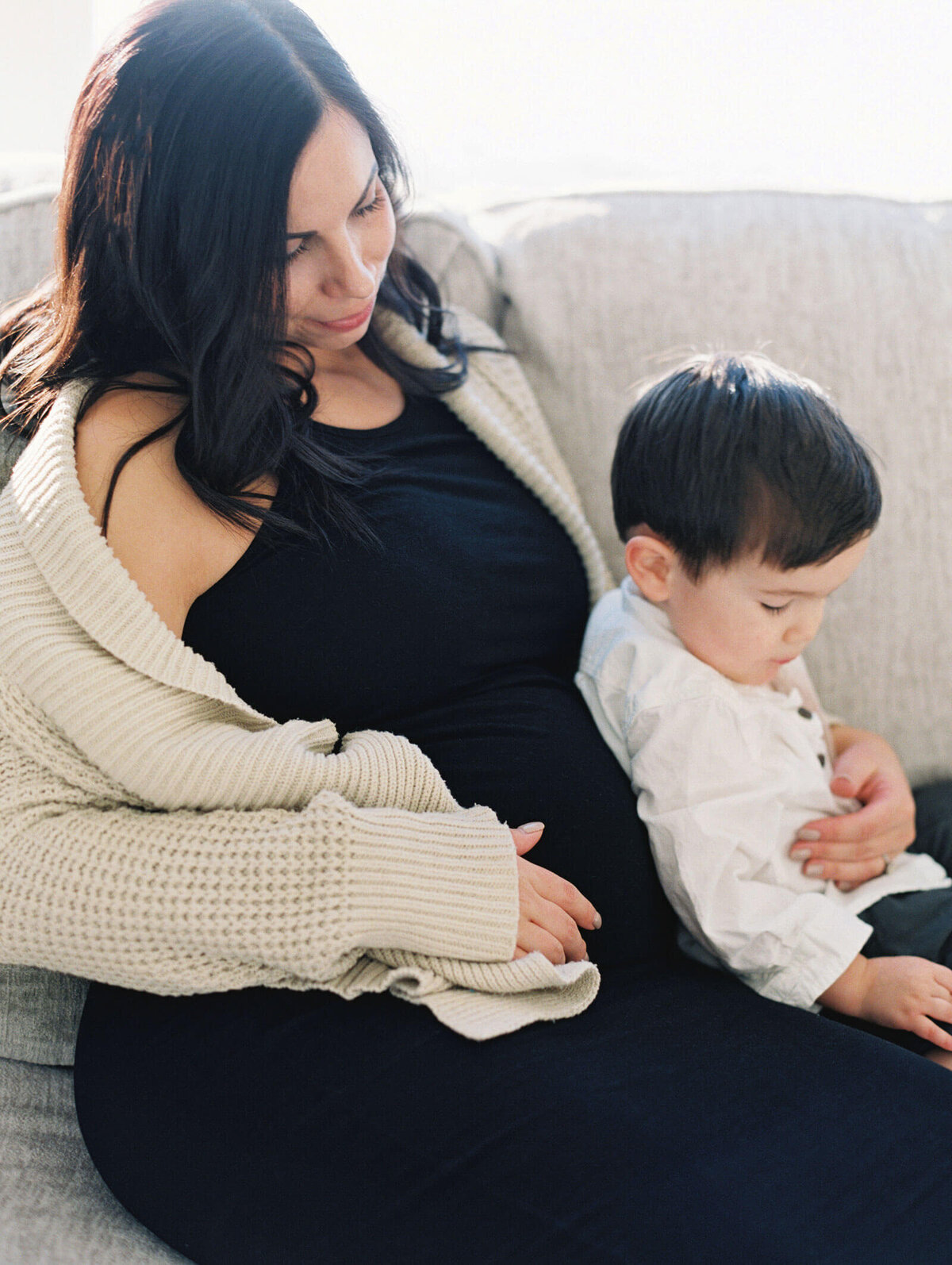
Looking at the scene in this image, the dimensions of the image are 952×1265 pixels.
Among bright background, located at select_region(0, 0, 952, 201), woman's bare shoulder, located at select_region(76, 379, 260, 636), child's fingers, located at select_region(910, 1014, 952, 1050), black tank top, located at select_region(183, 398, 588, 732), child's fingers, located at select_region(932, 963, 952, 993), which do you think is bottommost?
child's fingers, located at select_region(910, 1014, 952, 1050)

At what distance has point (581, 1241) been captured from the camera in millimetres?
730

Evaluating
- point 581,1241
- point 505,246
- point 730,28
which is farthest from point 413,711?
point 730,28

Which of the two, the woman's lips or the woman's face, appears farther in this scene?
the woman's lips

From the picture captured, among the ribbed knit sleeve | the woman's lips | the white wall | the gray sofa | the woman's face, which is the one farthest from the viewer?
the white wall

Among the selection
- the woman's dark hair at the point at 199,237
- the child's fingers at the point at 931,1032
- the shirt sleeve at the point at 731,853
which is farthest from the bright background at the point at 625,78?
the child's fingers at the point at 931,1032

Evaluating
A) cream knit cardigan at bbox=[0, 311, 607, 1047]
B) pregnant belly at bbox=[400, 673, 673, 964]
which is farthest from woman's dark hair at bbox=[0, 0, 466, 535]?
pregnant belly at bbox=[400, 673, 673, 964]

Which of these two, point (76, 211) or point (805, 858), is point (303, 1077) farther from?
point (76, 211)

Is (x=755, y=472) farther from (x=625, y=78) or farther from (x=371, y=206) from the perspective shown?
(x=625, y=78)

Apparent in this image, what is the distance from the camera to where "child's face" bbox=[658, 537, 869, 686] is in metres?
1.02

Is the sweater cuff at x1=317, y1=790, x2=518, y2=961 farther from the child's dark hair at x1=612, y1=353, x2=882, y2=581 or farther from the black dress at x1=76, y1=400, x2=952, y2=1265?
the child's dark hair at x1=612, y1=353, x2=882, y2=581

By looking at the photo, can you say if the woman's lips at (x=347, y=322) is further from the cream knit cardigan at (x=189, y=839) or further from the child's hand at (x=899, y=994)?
the child's hand at (x=899, y=994)

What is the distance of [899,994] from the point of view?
994 millimetres

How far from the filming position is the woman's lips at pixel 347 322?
106 centimetres

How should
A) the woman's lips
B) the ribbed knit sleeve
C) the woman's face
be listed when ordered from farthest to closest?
the woman's lips
the woman's face
the ribbed knit sleeve
